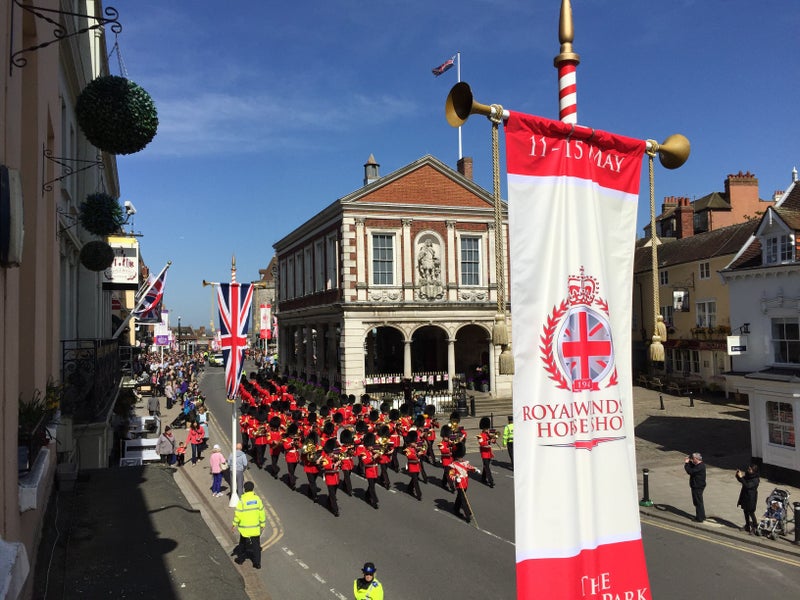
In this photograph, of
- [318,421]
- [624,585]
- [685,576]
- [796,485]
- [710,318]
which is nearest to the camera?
[624,585]

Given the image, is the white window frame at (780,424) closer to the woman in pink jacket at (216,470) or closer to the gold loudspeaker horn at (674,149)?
the gold loudspeaker horn at (674,149)

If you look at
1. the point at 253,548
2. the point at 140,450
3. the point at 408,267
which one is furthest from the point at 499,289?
the point at 408,267

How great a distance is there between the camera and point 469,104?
4.07 m

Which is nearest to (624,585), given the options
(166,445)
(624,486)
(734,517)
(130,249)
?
(624,486)

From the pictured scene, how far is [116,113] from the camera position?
826 centimetres

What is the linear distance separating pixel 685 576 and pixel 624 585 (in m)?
7.27

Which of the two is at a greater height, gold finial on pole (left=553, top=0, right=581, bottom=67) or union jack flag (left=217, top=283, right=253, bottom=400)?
gold finial on pole (left=553, top=0, right=581, bottom=67)

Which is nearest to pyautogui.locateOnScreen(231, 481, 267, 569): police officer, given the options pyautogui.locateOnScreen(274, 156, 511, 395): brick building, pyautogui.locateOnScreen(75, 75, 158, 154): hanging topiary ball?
pyautogui.locateOnScreen(75, 75, 158, 154): hanging topiary ball

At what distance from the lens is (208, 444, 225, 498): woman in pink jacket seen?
15516mm

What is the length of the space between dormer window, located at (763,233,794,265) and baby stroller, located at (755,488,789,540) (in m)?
8.79

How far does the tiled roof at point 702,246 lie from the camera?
3259cm

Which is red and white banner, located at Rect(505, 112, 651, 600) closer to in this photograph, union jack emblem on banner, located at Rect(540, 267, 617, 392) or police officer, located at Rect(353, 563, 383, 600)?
union jack emblem on banner, located at Rect(540, 267, 617, 392)

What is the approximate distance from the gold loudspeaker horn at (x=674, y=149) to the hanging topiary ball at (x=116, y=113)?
692cm

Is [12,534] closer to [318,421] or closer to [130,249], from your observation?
[318,421]
